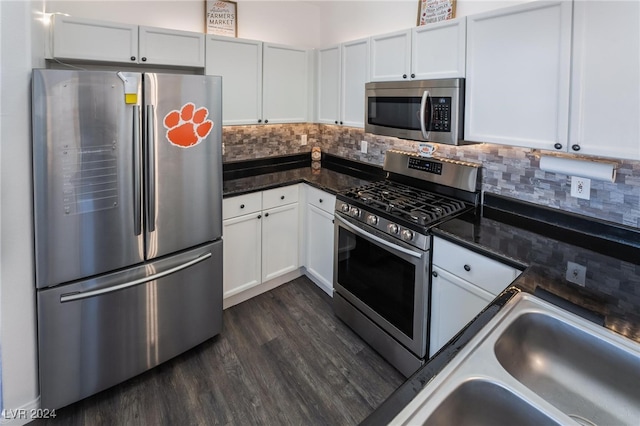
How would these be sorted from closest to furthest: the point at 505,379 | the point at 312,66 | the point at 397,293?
the point at 505,379 → the point at 397,293 → the point at 312,66

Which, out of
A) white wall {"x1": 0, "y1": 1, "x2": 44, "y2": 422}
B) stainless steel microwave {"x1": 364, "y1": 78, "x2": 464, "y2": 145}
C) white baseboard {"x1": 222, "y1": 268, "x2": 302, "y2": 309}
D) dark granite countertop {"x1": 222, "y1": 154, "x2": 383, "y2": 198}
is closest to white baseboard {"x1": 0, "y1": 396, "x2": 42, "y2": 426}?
white wall {"x1": 0, "y1": 1, "x2": 44, "y2": 422}

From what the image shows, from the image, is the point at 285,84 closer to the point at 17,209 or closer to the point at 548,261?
the point at 17,209

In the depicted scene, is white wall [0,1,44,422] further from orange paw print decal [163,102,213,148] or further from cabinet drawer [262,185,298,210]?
cabinet drawer [262,185,298,210]

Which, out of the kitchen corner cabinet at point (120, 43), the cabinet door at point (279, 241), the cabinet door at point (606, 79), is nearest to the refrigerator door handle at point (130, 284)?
the cabinet door at point (279, 241)

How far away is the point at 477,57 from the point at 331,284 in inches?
75.3

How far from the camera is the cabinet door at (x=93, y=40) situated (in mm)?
2178

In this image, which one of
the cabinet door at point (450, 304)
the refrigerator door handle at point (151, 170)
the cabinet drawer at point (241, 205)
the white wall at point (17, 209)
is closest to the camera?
the white wall at point (17, 209)

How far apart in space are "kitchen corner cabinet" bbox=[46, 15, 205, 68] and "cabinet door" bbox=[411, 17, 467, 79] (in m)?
1.55

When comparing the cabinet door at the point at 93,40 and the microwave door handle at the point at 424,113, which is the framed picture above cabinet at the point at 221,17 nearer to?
the cabinet door at the point at 93,40

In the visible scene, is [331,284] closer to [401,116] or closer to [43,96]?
[401,116]

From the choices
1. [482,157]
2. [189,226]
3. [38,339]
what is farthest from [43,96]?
[482,157]

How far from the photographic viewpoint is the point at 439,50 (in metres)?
2.21

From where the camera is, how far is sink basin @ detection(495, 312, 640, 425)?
101 centimetres

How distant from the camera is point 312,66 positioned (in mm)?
3363
